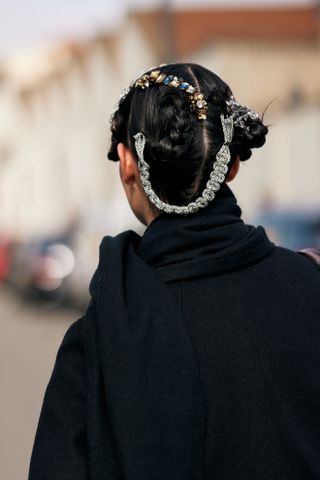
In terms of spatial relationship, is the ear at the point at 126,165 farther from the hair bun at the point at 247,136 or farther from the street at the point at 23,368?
the street at the point at 23,368

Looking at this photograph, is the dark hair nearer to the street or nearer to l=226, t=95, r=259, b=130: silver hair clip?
l=226, t=95, r=259, b=130: silver hair clip

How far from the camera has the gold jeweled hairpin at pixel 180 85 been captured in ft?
5.81

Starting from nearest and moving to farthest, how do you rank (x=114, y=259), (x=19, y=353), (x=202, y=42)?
(x=114, y=259)
(x=19, y=353)
(x=202, y=42)

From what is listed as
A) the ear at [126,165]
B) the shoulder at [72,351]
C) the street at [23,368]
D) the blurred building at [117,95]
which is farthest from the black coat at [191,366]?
the blurred building at [117,95]

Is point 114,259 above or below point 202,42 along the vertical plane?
below

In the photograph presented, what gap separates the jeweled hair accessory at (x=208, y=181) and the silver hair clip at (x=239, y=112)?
0.03 meters

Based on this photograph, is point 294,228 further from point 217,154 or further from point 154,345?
point 154,345

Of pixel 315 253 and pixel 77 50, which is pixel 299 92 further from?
pixel 315 253

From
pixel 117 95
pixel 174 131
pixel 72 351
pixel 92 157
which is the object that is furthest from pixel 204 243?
pixel 92 157

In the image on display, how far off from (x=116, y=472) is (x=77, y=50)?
1478 inches

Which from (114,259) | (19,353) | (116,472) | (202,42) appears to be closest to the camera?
(116,472)

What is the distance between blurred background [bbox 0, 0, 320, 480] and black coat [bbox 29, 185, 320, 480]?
1.54 ft

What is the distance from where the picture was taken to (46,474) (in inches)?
69.8

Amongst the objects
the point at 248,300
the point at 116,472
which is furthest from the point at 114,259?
the point at 116,472
